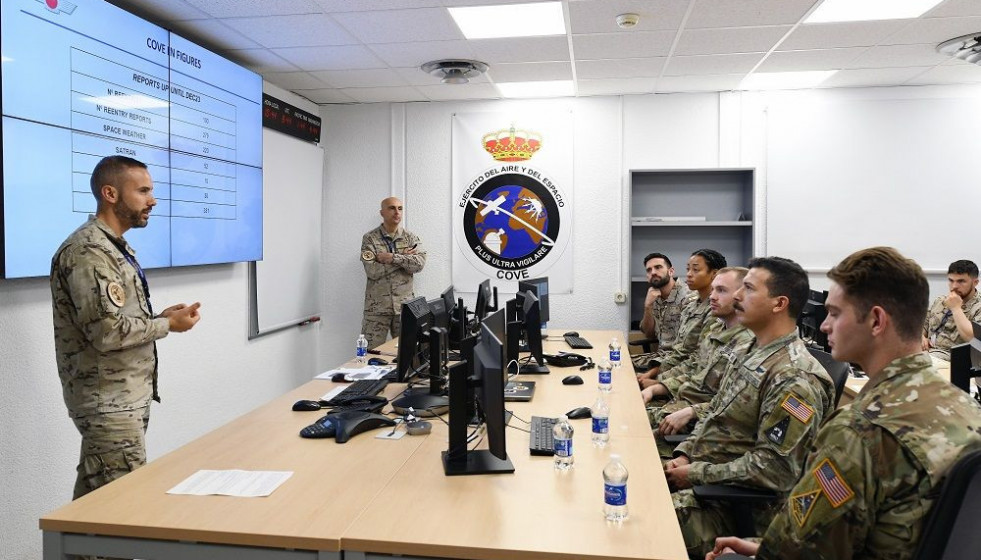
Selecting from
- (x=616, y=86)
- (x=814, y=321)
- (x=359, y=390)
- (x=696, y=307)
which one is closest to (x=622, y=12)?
(x=696, y=307)

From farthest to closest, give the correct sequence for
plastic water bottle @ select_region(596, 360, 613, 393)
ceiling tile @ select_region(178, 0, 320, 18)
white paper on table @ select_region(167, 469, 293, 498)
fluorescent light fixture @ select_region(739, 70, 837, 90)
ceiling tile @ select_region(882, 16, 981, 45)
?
fluorescent light fixture @ select_region(739, 70, 837, 90)
ceiling tile @ select_region(882, 16, 981, 45)
ceiling tile @ select_region(178, 0, 320, 18)
plastic water bottle @ select_region(596, 360, 613, 393)
white paper on table @ select_region(167, 469, 293, 498)

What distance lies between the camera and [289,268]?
19.3 ft

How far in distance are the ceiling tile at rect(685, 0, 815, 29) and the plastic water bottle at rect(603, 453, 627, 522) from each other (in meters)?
2.95

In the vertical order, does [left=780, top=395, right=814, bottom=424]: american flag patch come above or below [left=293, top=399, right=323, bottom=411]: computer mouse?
above

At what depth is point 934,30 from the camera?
4.29 metres

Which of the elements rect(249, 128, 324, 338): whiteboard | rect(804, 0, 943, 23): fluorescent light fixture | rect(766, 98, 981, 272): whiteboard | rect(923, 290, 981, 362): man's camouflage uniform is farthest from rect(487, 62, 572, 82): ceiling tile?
rect(923, 290, 981, 362): man's camouflage uniform

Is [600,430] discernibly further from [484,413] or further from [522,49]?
[522,49]

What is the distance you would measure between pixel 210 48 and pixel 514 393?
129 inches

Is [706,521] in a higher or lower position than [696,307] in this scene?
lower

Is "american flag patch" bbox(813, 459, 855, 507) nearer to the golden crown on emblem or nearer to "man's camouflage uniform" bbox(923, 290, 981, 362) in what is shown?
"man's camouflage uniform" bbox(923, 290, 981, 362)

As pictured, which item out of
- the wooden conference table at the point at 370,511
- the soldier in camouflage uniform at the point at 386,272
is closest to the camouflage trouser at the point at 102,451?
the wooden conference table at the point at 370,511

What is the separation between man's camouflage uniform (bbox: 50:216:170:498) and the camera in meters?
2.53

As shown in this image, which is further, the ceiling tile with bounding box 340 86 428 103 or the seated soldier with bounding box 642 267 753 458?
the ceiling tile with bounding box 340 86 428 103

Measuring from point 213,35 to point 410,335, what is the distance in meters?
2.61
